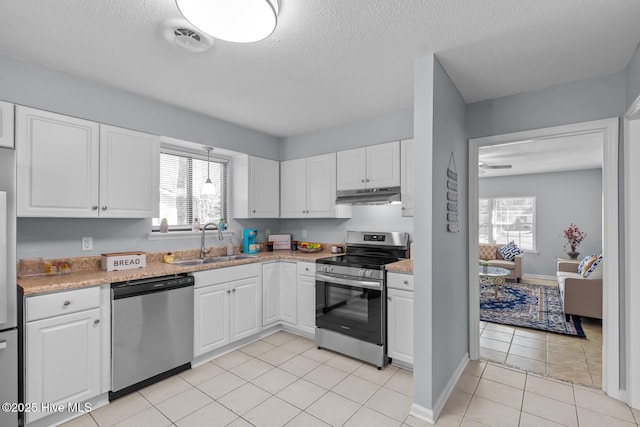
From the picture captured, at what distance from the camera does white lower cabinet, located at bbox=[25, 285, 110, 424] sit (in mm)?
1920

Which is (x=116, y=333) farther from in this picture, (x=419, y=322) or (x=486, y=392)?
(x=486, y=392)

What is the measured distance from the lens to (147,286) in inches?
96.3

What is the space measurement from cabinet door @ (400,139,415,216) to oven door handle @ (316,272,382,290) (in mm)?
833

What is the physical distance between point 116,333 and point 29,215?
1018 millimetres

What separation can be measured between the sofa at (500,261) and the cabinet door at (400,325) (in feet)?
14.1

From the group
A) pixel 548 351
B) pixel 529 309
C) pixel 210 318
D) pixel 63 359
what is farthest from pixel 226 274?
pixel 529 309

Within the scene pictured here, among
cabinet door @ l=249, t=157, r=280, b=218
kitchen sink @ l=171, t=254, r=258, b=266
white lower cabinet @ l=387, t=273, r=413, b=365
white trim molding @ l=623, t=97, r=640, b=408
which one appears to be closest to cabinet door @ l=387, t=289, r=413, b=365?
white lower cabinet @ l=387, t=273, r=413, b=365

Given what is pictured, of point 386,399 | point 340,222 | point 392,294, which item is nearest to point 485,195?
point 340,222

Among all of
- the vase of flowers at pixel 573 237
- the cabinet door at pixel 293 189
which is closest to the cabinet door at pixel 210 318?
the cabinet door at pixel 293 189

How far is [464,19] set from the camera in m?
1.76

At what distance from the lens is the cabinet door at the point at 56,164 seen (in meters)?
2.15

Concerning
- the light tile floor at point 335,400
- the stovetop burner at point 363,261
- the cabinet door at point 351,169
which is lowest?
the light tile floor at point 335,400

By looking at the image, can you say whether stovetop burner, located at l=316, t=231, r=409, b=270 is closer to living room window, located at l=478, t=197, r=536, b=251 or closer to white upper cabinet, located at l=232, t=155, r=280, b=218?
white upper cabinet, located at l=232, t=155, r=280, b=218

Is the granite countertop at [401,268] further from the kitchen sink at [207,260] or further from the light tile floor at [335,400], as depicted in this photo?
the kitchen sink at [207,260]
